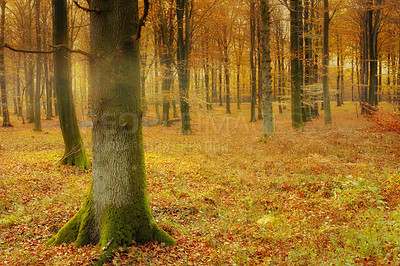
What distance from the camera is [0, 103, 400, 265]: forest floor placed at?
3.79 metres

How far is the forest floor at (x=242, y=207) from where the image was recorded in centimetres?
379

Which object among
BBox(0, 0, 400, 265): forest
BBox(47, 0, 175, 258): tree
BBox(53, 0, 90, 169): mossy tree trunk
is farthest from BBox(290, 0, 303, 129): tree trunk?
BBox(47, 0, 175, 258): tree

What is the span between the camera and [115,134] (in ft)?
12.9

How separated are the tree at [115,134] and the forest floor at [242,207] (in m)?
0.34

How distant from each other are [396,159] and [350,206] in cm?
491

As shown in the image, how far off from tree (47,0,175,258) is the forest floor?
13.3 inches

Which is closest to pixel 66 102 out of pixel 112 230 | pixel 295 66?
pixel 112 230

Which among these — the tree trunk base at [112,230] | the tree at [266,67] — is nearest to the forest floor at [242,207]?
the tree trunk base at [112,230]

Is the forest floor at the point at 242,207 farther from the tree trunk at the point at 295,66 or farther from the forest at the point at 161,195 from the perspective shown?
the tree trunk at the point at 295,66

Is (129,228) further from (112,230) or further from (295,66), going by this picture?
(295,66)

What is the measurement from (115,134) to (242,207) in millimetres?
3597

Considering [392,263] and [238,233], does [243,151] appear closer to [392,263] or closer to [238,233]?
[238,233]

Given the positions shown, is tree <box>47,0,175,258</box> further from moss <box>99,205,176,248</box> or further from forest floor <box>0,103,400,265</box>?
forest floor <box>0,103,400,265</box>

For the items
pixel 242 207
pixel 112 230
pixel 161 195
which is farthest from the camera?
pixel 161 195
